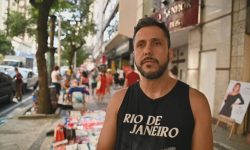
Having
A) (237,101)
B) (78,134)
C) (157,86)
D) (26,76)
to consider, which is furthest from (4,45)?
(157,86)

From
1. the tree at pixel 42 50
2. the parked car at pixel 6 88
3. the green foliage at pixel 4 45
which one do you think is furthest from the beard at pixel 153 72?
the green foliage at pixel 4 45

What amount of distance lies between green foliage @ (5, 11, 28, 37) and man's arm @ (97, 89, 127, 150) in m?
37.6

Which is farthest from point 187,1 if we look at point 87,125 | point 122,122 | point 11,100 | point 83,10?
A: point 83,10

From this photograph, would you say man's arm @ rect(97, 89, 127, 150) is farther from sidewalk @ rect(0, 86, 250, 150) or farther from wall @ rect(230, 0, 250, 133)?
wall @ rect(230, 0, 250, 133)

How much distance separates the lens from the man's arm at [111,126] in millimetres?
2369

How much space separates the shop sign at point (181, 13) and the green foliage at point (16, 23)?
77.9 feet

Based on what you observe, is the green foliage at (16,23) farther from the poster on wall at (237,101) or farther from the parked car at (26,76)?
the poster on wall at (237,101)

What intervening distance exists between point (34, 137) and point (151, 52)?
24.4 ft

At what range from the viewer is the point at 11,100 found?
1839 centimetres

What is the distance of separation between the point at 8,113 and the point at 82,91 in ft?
9.39

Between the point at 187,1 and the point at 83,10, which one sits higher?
the point at 83,10

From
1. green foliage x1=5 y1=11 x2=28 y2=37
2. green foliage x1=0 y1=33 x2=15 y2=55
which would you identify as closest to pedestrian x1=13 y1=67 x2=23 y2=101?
green foliage x1=5 y1=11 x2=28 y2=37

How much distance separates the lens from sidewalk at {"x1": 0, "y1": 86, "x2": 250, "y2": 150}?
8.15 metres

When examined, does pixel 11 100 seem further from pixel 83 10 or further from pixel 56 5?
pixel 83 10
